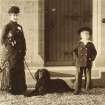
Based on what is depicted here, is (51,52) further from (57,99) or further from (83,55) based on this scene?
(57,99)

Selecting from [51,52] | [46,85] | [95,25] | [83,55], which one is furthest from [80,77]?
[51,52]

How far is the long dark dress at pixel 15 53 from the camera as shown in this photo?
1772cm

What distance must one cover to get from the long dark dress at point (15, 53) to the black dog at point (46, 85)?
47 centimetres

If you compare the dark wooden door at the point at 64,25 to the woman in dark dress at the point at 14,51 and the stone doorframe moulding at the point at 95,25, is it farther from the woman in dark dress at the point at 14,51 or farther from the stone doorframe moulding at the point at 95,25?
the woman in dark dress at the point at 14,51

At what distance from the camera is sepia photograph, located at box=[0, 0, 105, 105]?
17.6 meters

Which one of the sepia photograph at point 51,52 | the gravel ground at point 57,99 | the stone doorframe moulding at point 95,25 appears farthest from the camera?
the stone doorframe moulding at point 95,25

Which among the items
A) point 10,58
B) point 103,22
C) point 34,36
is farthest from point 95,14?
point 10,58

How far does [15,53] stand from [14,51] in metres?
0.05

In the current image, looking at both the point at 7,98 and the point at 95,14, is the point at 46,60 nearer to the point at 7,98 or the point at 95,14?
the point at 95,14

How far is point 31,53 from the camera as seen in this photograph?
1970 cm

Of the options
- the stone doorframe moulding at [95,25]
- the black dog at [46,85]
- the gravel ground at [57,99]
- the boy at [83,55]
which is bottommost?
the gravel ground at [57,99]

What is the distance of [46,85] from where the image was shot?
17797 mm

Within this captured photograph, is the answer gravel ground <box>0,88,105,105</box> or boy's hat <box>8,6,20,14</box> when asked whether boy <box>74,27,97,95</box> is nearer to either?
gravel ground <box>0,88,105,105</box>

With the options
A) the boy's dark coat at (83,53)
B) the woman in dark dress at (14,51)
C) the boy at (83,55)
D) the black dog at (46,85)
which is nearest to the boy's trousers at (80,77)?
the boy at (83,55)
